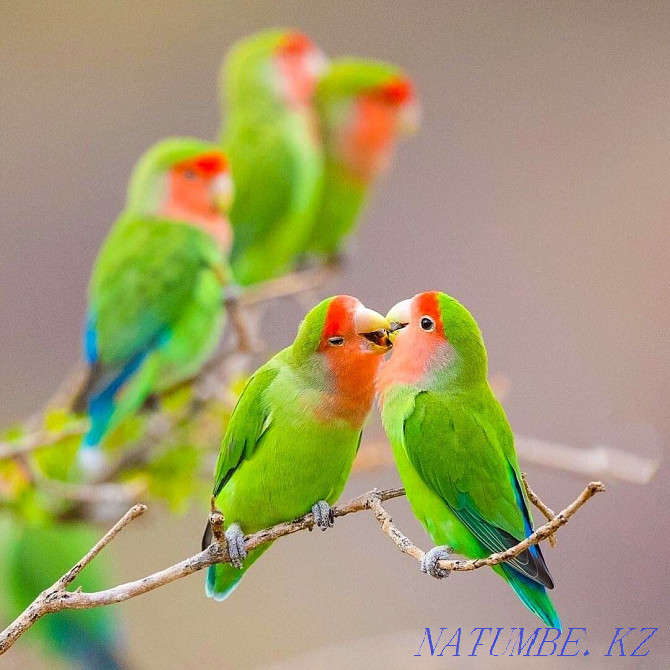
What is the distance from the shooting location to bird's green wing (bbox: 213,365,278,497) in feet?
1.43

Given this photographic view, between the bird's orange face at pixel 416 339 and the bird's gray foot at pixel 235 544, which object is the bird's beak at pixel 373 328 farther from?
the bird's gray foot at pixel 235 544

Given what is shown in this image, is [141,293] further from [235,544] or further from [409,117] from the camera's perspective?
[409,117]

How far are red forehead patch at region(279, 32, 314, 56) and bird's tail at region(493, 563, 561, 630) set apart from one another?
1294mm

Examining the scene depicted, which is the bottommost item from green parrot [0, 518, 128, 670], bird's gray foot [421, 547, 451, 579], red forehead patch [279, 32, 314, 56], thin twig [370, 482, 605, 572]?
green parrot [0, 518, 128, 670]

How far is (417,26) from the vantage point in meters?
2.68

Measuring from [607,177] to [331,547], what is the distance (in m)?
1.10

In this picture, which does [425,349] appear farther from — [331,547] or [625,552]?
[331,547]

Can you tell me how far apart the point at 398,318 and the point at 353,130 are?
1.14 meters

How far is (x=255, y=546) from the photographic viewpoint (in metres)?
0.40

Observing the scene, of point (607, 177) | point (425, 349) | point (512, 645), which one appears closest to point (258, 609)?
point (607, 177)

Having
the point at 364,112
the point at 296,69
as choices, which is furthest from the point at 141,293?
the point at 296,69

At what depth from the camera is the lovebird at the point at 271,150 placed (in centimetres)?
142

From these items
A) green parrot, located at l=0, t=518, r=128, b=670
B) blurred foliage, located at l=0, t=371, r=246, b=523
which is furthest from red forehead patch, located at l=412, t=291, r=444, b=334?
green parrot, located at l=0, t=518, r=128, b=670

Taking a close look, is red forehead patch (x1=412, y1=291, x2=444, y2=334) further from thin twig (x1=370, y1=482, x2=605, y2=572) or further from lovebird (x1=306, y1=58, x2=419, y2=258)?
lovebird (x1=306, y1=58, x2=419, y2=258)
